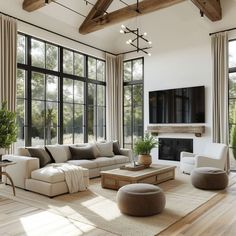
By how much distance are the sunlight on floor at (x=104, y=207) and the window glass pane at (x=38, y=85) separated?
12.1ft

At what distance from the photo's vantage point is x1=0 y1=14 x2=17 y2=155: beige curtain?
6.23 meters

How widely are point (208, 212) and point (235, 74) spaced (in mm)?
4709

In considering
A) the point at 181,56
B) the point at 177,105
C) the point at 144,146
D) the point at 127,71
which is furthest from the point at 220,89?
the point at 127,71

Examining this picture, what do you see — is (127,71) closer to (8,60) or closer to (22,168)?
(8,60)

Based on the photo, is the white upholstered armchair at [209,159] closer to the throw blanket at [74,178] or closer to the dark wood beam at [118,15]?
the throw blanket at [74,178]

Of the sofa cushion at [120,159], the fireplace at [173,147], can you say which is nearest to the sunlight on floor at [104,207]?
the sofa cushion at [120,159]

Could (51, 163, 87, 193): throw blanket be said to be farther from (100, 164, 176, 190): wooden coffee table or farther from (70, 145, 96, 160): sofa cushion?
(70, 145, 96, 160): sofa cushion

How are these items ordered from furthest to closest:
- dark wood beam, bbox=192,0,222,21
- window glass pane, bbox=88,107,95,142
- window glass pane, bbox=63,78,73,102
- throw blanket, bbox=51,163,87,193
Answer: window glass pane, bbox=88,107,95,142 → window glass pane, bbox=63,78,73,102 → dark wood beam, bbox=192,0,222,21 → throw blanket, bbox=51,163,87,193

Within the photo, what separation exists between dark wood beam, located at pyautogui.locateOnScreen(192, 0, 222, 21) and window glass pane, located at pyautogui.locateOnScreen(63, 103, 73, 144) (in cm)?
448

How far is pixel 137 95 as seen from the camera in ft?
30.7

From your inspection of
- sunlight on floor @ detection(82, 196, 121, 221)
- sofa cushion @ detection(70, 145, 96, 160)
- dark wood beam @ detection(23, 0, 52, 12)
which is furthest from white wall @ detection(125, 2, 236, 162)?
sunlight on floor @ detection(82, 196, 121, 221)

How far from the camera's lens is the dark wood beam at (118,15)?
674cm

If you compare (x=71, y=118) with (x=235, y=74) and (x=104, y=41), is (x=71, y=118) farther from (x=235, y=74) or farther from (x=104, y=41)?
(x=235, y=74)

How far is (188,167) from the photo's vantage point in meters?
6.83
